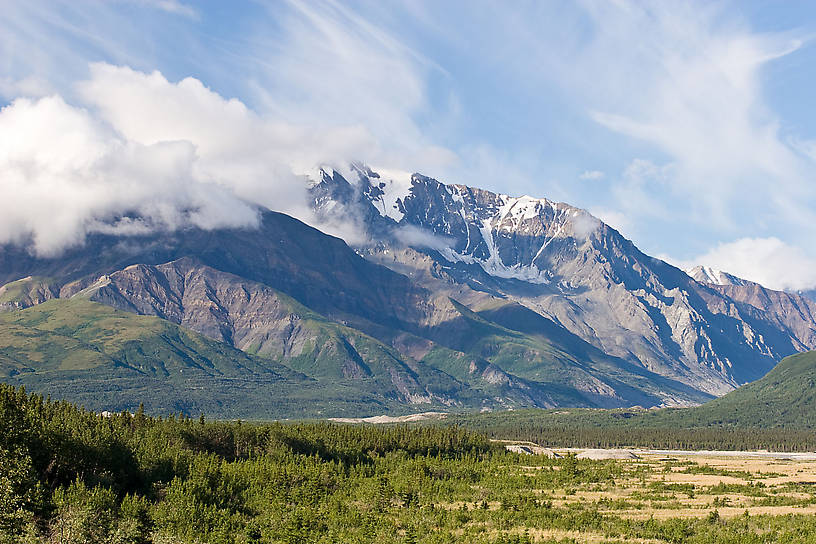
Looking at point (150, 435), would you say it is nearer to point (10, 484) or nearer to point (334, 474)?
point (334, 474)

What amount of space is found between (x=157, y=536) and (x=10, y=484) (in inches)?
716

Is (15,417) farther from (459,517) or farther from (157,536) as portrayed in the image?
(459,517)

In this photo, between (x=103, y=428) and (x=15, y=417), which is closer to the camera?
(x=15, y=417)

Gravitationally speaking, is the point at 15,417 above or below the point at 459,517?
above

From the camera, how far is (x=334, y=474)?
557ft

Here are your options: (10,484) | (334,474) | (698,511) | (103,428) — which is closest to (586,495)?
(698,511)

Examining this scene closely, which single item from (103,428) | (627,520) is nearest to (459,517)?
(627,520)

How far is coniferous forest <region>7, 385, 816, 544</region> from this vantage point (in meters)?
99.6

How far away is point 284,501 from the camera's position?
129 metres

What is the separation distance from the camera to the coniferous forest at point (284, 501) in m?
99.6

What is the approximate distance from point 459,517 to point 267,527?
89.3 feet

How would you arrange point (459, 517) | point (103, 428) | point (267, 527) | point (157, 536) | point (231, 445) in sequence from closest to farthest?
1. point (157, 536)
2. point (267, 527)
3. point (459, 517)
4. point (103, 428)
5. point (231, 445)

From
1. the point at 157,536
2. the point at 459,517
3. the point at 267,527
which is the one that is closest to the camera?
the point at 157,536

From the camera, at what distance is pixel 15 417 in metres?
114
